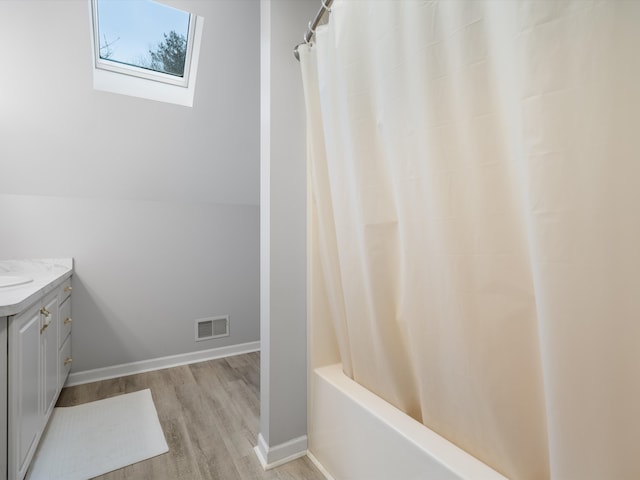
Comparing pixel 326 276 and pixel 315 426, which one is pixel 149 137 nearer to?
pixel 326 276

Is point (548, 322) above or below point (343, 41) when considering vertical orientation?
below

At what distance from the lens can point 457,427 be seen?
3.14ft

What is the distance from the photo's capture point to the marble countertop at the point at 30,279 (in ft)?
3.92

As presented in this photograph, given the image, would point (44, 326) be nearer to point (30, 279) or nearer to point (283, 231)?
point (30, 279)

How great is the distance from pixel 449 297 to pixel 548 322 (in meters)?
0.28

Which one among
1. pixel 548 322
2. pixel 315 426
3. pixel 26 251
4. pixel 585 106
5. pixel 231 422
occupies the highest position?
pixel 585 106

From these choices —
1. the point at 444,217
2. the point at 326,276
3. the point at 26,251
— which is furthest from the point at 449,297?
the point at 26,251

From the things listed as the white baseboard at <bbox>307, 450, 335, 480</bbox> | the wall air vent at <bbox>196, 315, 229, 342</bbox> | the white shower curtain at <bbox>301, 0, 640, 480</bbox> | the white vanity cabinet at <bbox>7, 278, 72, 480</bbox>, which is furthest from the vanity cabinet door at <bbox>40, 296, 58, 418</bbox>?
the white shower curtain at <bbox>301, 0, 640, 480</bbox>

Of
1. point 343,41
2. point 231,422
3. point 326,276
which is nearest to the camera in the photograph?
point 343,41

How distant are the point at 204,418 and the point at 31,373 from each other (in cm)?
92

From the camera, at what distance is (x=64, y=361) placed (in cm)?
212

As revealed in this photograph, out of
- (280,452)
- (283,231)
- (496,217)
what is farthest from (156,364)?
(496,217)

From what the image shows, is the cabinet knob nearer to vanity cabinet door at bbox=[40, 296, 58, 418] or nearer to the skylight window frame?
vanity cabinet door at bbox=[40, 296, 58, 418]

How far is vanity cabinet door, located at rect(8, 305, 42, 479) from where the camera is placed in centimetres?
121
